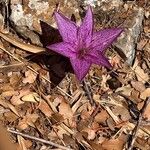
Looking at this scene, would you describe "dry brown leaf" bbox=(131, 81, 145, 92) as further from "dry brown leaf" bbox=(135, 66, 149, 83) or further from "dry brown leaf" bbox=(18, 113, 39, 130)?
"dry brown leaf" bbox=(18, 113, 39, 130)

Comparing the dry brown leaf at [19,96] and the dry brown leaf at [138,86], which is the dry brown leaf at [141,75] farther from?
the dry brown leaf at [19,96]

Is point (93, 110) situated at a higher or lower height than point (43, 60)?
lower

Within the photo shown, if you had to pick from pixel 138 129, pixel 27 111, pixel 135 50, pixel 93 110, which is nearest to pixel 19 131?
pixel 27 111

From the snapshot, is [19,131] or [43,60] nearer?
[19,131]

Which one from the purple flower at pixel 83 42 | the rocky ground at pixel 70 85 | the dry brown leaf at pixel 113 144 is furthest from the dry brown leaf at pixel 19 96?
the dry brown leaf at pixel 113 144

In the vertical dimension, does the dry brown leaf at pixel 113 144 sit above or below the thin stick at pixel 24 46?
below

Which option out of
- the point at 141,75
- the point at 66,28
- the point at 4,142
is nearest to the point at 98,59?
the point at 66,28

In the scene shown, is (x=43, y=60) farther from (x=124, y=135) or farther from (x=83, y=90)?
(x=124, y=135)
